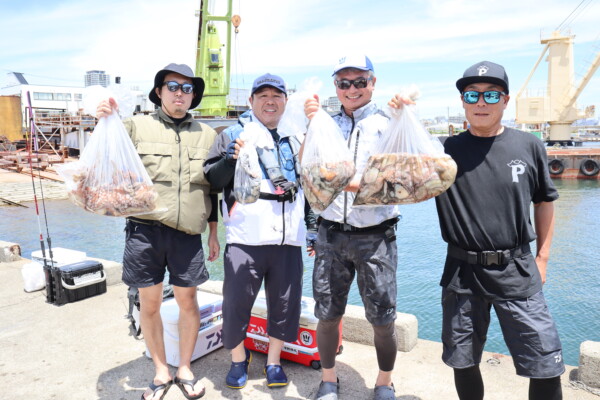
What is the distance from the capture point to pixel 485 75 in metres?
1.95

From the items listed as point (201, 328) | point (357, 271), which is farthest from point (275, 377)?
point (357, 271)

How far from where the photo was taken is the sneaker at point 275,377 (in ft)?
8.95

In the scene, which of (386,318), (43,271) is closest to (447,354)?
(386,318)

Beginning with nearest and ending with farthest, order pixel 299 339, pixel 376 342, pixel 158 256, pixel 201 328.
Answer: pixel 376 342, pixel 158 256, pixel 299 339, pixel 201 328

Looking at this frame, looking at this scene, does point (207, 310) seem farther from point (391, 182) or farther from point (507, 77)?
point (507, 77)

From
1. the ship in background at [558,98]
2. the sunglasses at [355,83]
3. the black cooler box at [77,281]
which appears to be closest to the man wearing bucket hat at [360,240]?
the sunglasses at [355,83]

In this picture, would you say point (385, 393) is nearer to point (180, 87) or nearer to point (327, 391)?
point (327, 391)

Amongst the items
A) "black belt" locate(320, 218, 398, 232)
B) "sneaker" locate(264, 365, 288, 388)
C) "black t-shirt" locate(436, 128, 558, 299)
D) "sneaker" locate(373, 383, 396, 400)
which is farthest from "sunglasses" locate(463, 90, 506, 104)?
"sneaker" locate(264, 365, 288, 388)

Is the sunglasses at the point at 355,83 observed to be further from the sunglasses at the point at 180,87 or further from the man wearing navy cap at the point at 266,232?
the sunglasses at the point at 180,87

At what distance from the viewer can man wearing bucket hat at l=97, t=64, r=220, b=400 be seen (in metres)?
2.52

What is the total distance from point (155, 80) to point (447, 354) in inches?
88.9

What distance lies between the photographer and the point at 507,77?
2.00 metres

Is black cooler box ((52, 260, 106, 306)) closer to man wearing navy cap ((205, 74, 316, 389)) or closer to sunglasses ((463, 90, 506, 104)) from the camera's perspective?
man wearing navy cap ((205, 74, 316, 389))

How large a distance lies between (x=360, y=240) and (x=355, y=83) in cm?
86
